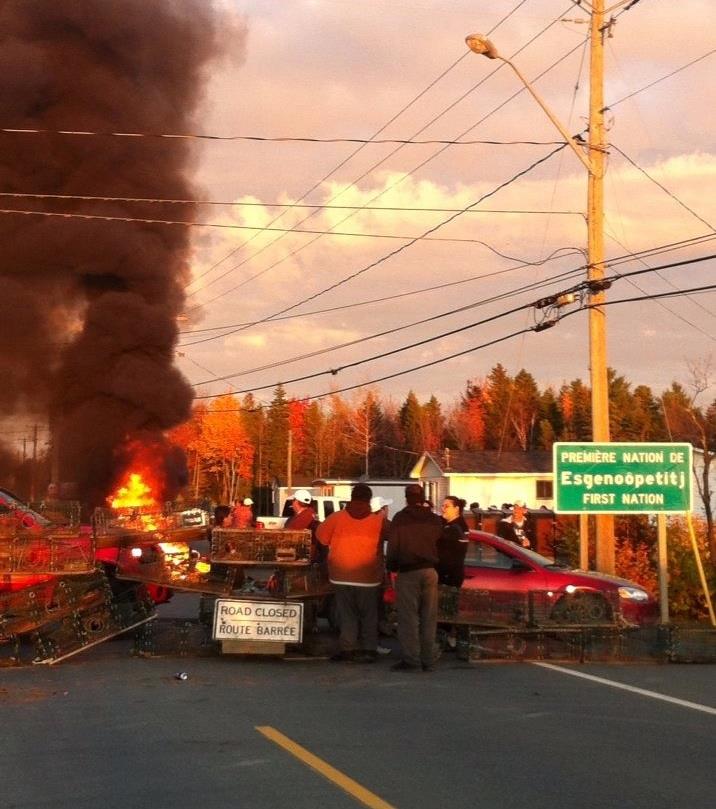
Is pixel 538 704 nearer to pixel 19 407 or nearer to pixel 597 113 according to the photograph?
pixel 597 113

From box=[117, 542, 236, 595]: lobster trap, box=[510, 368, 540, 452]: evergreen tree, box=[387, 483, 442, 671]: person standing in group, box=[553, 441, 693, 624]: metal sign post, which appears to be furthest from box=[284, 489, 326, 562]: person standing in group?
box=[510, 368, 540, 452]: evergreen tree

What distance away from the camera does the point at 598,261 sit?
692 inches

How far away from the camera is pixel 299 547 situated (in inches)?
453

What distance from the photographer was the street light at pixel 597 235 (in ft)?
54.8

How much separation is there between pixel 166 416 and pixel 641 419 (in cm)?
5424

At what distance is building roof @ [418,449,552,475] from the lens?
5044cm

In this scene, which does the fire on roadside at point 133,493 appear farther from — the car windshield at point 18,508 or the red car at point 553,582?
the red car at point 553,582

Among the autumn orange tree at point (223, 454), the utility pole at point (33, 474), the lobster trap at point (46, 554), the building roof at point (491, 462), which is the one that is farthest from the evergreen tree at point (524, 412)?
the lobster trap at point (46, 554)

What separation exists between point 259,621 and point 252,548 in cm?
72

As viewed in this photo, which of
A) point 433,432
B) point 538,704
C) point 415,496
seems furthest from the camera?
point 433,432

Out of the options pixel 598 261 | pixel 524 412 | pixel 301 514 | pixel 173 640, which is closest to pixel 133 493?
pixel 598 261

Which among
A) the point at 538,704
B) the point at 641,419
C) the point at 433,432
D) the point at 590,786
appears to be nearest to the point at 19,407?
the point at 538,704

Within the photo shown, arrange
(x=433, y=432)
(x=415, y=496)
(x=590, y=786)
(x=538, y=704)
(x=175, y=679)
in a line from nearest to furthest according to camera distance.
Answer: (x=590, y=786), (x=538, y=704), (x=175, y=679), (x=415, y=496), (x=433, y=432)

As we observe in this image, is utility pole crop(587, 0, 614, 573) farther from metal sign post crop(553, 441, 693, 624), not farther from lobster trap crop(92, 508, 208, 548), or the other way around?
lobster trap crop(92, 508, 208, 548)
